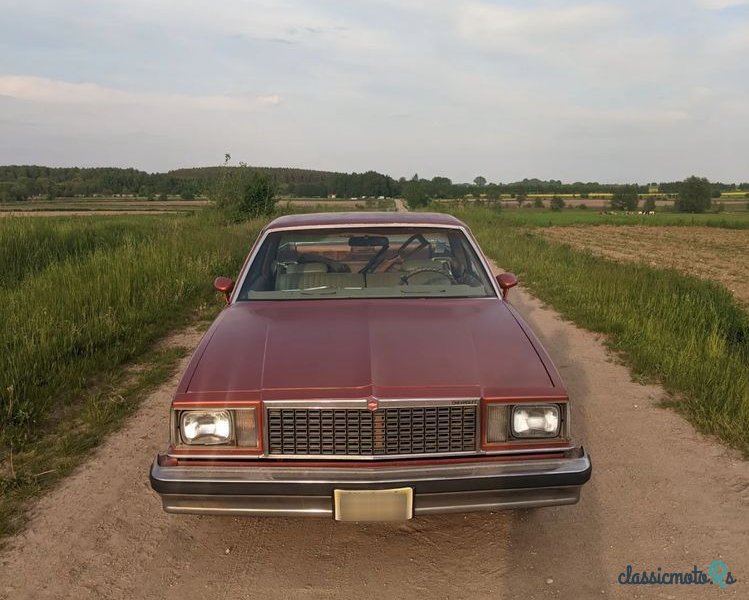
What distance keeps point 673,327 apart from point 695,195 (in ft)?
263

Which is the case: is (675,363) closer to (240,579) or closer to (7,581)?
(240,579)

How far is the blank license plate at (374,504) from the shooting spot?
2.47 m

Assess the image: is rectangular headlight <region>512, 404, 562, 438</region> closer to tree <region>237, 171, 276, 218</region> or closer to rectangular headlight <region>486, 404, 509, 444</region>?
rectangular headlight <region>486, 404, 509, 444</region>

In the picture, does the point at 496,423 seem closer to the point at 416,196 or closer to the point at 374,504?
the point at 374,504

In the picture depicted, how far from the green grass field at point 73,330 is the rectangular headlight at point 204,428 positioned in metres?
1.25

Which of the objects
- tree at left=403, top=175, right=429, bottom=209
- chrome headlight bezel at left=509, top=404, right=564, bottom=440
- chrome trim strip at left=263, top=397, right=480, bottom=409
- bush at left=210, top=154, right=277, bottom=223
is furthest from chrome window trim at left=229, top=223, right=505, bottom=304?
tree at left=403, top=175, right=429, bottom=209

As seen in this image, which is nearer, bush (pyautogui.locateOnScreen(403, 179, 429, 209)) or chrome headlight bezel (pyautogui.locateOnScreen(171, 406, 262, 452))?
chrome headlight bezel (pyautogui.locateOnScreen(171, 406, 262, 452))

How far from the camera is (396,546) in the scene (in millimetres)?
2953

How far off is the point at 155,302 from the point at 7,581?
18.7 feet

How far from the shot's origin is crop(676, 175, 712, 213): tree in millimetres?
77000

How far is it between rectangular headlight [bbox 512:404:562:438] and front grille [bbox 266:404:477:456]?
23 cm

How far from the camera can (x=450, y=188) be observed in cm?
10381

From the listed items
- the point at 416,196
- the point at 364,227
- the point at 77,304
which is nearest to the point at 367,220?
the point at 364,227

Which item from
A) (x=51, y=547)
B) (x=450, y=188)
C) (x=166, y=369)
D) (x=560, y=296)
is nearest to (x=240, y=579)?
(x=51, y=547)
